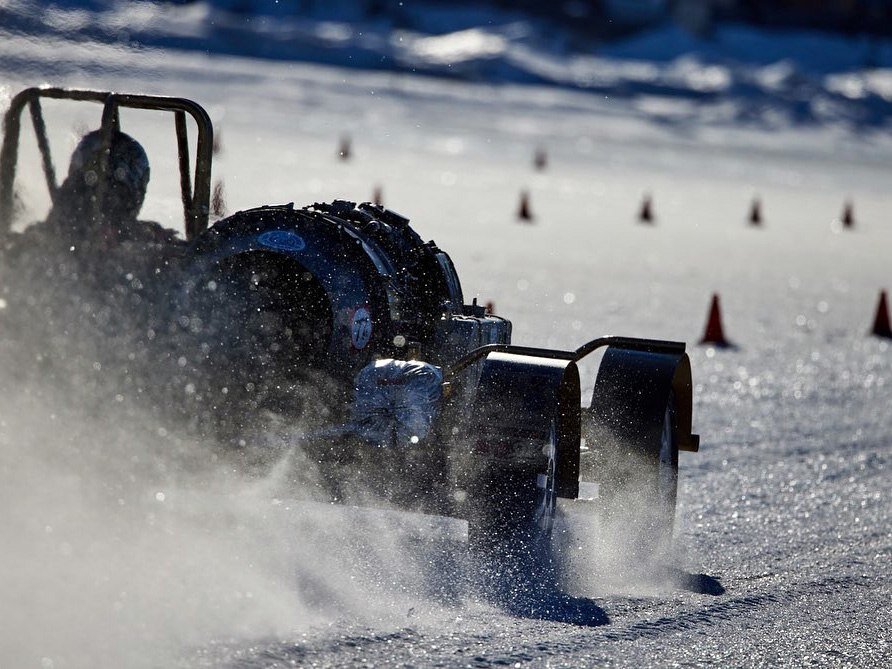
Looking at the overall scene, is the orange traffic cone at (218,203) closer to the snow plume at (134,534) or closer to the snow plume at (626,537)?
the snow plume at (134,534)

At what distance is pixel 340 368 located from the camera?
6.67 metres

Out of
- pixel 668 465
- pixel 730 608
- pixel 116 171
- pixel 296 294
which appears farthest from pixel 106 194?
pixel 730 608

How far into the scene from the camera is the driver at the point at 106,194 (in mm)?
6266

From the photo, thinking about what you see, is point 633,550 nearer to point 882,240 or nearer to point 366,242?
point 366,242

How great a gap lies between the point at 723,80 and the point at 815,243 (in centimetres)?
4264

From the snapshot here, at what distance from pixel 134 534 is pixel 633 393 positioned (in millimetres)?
2543

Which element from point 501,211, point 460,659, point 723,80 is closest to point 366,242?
point 460,659

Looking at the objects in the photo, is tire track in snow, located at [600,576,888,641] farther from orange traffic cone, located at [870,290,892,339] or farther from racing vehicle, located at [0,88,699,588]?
orange traffic cone, located at [870,290,892,339]

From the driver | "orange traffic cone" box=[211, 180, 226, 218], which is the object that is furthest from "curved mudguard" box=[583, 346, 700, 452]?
the driver

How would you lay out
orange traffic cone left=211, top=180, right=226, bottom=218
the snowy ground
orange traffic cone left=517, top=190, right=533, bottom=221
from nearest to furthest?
1. the snowy ground
2. orange traffic cone left=211, top=180, right=226, bottom=218
3. orange traffic cone left=517, top=190, right=533, bottom=221

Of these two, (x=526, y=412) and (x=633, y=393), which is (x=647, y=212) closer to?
(x=633, y=393)

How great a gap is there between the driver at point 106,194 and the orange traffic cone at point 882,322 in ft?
33.9

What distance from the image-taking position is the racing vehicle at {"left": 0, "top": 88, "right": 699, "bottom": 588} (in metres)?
6.18

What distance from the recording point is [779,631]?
5996 mm
